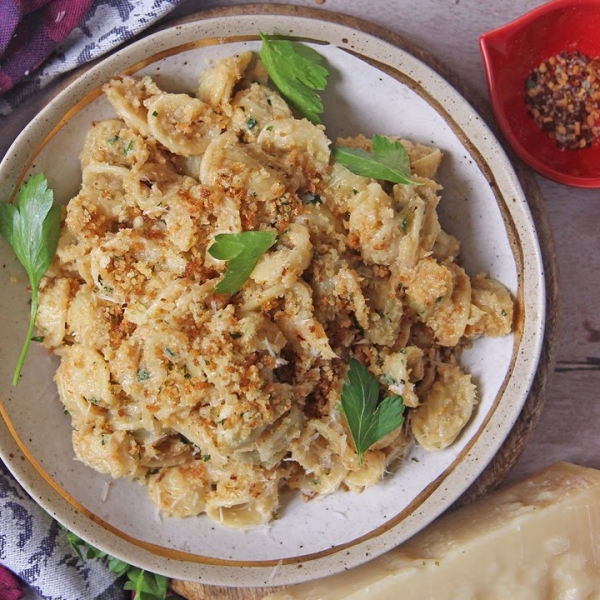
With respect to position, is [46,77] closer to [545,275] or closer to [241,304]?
[241,304]

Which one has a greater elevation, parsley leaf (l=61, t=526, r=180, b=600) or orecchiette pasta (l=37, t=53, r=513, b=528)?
orecchiette pasta (l=37, t=53, r=513, b=528)

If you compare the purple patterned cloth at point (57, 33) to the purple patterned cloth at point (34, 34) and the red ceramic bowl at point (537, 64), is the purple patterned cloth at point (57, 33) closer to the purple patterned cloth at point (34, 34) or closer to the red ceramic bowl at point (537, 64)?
the purple patterned cloth at point (34, 34)

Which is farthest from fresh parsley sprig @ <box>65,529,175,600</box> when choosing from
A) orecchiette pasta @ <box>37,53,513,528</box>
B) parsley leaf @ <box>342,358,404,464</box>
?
parsley leaf @ <box>342,358,404,464</box>

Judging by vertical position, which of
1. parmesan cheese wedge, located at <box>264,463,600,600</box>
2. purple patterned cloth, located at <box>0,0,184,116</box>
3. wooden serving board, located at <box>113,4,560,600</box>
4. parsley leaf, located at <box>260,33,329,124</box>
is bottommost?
parmesan cheese wedge, located at <box>264,463,600,600</box>

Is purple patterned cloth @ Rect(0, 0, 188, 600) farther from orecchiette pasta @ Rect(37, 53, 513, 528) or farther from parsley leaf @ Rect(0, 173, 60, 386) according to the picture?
parsley leaf @ Rect(0, 173, 60, 386)

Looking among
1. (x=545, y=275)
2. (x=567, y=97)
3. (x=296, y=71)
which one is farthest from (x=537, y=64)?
(x=296, y=71)

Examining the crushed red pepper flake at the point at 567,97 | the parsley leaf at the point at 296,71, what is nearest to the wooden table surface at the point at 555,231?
the crushed red pepper flake at the point at 567,97

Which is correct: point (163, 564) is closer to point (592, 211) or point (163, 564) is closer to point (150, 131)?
point (150, 131)
